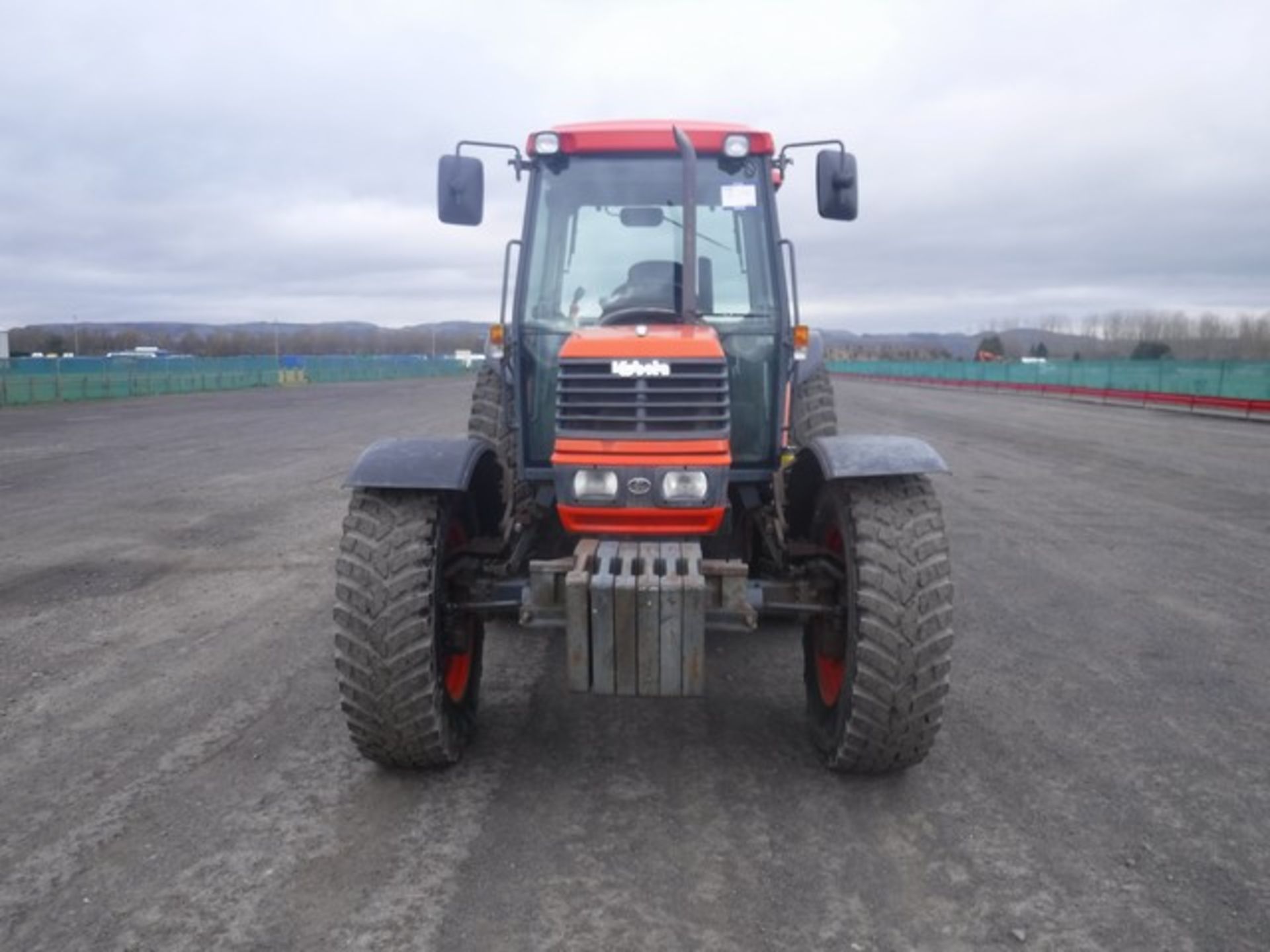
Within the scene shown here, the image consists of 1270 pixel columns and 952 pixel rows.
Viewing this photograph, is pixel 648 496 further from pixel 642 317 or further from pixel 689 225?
pixel 689 225

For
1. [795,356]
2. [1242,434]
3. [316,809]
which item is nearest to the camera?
[316,809]

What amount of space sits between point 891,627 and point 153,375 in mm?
44542

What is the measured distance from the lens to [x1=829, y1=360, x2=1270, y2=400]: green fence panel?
29.8m

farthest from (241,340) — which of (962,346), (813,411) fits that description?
(813,411)

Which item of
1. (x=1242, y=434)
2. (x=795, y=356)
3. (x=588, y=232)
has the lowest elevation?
(x=1242, y=434)

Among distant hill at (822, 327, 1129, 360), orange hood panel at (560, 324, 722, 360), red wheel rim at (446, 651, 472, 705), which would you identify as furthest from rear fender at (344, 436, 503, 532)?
distant hill at (822, 327, 1129, 360)

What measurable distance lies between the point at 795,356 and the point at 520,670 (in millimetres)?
2330

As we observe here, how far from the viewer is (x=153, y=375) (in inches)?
1714

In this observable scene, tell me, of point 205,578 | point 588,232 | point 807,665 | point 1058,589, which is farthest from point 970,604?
point 205,578

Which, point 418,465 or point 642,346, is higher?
point 642,346

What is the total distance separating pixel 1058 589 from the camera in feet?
26.7

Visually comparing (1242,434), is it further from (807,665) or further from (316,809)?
(316,809)

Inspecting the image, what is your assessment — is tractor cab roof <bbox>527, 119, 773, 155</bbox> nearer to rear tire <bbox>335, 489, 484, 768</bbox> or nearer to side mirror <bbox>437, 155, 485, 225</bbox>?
side mirror <bbox>437, 155, 485, 225</bbox>

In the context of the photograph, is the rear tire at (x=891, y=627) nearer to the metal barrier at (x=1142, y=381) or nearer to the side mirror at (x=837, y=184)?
the side mirror at (x=837, y=184)
